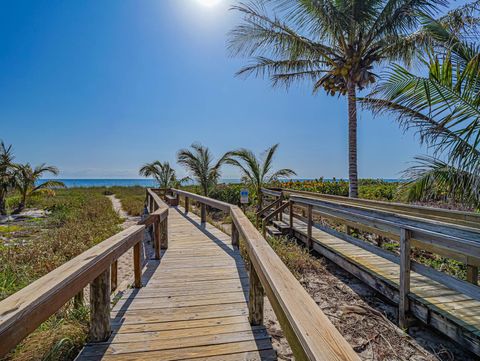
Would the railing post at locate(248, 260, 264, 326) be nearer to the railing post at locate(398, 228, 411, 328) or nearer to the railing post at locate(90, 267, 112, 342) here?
the railing post at locate(90, 267, 112, 342)

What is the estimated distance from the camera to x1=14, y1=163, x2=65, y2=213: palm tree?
41.0ft

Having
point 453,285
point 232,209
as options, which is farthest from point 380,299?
point 232,209

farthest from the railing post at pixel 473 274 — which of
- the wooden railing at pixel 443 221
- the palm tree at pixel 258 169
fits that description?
the palm tree at pixel 258 169

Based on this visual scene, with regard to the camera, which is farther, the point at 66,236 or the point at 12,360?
the point at 66,236

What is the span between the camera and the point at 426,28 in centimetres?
432

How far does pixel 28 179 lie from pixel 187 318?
47.8 ft

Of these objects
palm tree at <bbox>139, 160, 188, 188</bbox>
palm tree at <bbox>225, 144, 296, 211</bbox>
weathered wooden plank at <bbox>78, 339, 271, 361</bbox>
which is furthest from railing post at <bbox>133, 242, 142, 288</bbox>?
palm tree at <bbox>139, 160, 188, 188</bbox>

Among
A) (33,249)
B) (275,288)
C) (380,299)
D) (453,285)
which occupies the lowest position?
(380,299)

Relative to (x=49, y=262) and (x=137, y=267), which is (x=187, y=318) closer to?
(x=137, y=267)

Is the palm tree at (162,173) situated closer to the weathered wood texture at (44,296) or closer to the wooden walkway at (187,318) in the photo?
the wooden walkway at (187,318)

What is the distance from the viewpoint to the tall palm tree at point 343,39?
21.4 ft

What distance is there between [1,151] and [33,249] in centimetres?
1026

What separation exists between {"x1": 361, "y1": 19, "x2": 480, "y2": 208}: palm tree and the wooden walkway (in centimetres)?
355

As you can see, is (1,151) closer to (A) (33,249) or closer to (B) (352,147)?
(A) (33,249)
